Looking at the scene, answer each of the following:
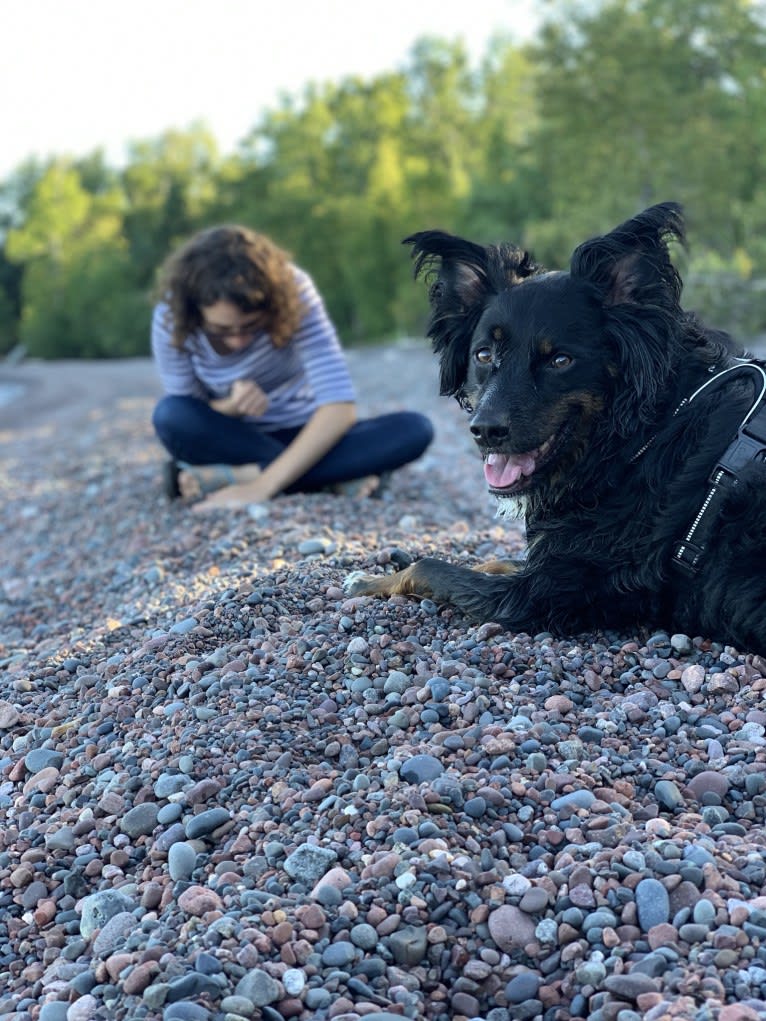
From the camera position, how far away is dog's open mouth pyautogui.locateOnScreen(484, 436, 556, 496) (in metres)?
3.80

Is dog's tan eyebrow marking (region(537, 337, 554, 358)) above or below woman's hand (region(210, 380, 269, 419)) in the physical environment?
above

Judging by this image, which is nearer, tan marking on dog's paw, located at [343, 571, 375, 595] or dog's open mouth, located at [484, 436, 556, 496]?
dog's open mouth, located at [484, 436, 556, 496]

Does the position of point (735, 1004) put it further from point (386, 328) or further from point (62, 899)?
point (386, 328)

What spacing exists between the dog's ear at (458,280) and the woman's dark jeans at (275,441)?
2.66 m

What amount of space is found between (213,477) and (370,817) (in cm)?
432

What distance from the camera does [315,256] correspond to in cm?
3703

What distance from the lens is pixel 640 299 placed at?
3697mm

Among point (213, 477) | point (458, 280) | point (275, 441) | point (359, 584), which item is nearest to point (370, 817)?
point (359, 584)

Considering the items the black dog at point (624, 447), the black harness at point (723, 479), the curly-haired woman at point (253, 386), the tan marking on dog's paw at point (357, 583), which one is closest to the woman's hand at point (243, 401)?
the curly-haired woman at point (253, 386)

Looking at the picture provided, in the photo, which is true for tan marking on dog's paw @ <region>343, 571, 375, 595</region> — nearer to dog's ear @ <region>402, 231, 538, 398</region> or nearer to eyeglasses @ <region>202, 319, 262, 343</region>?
dog's ear @ <region>402, 231, 538, 398</region>

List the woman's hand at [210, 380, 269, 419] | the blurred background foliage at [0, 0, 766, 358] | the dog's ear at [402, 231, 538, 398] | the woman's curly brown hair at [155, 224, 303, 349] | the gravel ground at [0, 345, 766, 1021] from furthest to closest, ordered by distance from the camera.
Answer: the blurred background foliage at [0, 0, 766, 358] → the woman's hand at [210, 380, 269, 419] → the woman's curly brown hair at [155, 224, 303, 349] → the dog's ear at [402, 231, 538, 398] → the gravel ground at [0, 345, 766, 1021]

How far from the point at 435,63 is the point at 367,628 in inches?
1892

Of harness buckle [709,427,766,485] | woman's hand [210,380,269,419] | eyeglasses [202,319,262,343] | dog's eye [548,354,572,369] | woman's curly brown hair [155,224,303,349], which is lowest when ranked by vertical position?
woman's hand [210,380,269,419]

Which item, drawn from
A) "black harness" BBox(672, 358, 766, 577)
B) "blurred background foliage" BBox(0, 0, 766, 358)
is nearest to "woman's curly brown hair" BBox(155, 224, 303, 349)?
"blurred background foliage" BBox(0, 0, 766, 358)
